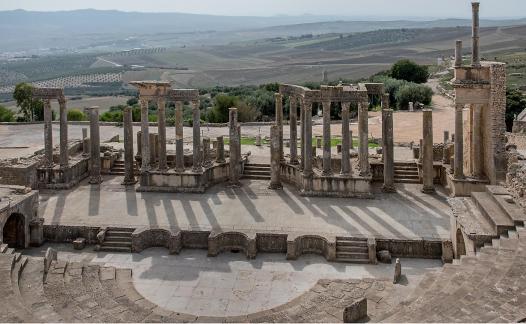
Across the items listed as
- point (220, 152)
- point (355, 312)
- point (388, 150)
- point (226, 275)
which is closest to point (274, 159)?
point (220, 152)

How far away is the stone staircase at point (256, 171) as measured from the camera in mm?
33125

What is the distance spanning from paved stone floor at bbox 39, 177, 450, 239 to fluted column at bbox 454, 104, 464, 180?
147 centimetres

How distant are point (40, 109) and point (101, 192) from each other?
38.5m

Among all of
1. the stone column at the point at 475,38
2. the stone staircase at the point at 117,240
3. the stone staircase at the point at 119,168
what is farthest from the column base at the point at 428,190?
the stone staircase at the point at 119,168

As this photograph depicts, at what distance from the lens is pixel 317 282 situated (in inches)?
825

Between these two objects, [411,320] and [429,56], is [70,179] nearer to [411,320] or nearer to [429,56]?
[411,320]


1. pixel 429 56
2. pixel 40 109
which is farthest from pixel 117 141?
pixel 429 56

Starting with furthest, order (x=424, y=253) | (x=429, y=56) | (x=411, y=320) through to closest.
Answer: (x=429, y=56)
(x=424, y=253)
(x=411, y=320)

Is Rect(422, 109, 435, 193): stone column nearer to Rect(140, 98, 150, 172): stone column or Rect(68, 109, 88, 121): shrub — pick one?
Rect(140, 98, 150, 172): stone column

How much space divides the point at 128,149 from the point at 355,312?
17875mm

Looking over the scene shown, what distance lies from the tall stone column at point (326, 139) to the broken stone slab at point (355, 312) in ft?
42.7

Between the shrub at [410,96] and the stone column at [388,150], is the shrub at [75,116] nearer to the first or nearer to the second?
the shrub at [410,96]

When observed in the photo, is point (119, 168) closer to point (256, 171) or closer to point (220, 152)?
point (220, 152)

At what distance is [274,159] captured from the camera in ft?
101
